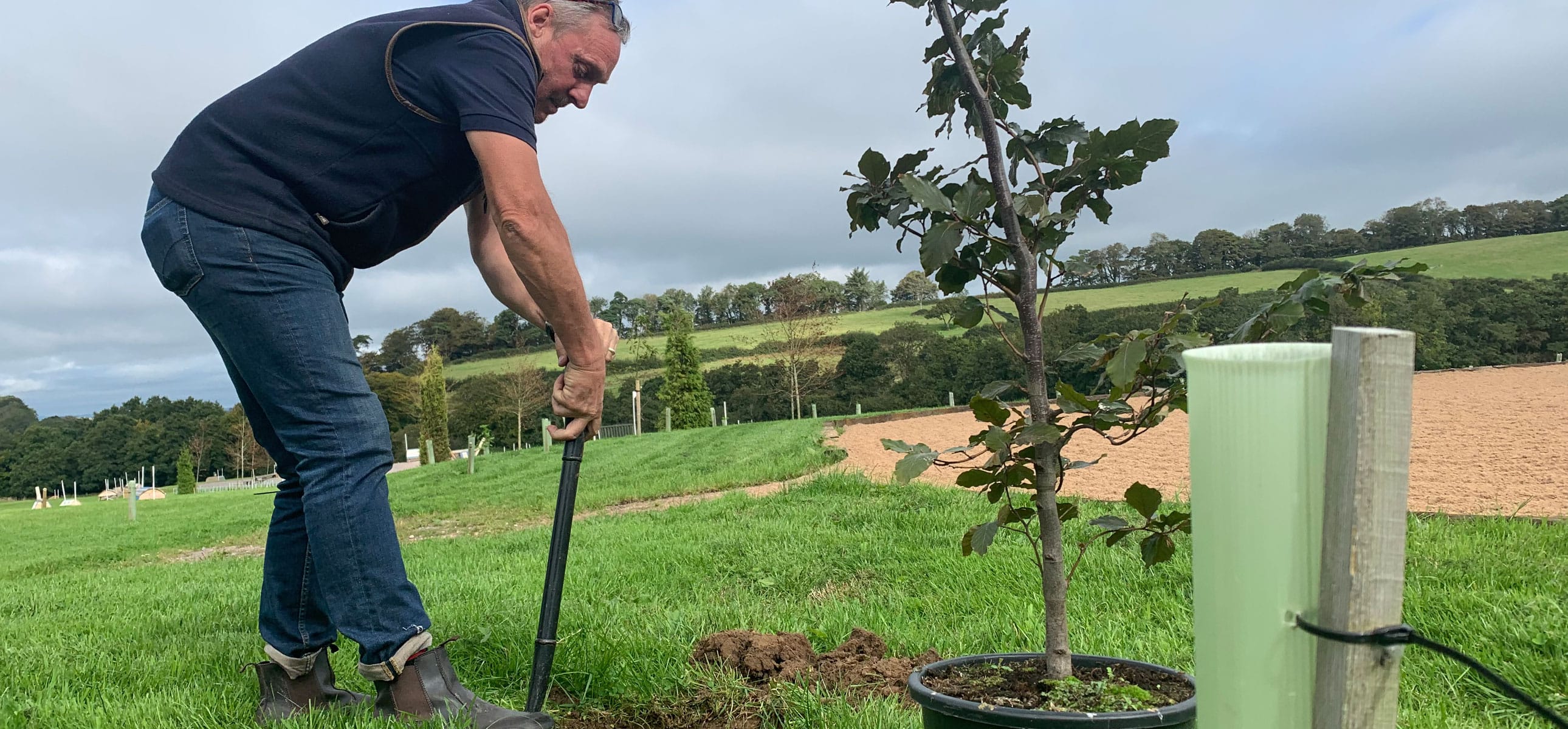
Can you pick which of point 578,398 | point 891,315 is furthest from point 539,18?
point 891,315

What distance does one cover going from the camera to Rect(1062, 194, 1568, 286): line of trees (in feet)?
140

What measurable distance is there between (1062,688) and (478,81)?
184 cm

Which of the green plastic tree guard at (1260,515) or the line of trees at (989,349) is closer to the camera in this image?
the green plastic tree guard at (1260,515)

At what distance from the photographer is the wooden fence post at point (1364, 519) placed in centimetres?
82

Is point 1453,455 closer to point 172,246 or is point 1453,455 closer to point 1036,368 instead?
point 1036,368

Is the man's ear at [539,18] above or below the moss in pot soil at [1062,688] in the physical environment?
above

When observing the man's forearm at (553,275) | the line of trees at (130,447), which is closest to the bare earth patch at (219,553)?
the man's forearm at (553,275)

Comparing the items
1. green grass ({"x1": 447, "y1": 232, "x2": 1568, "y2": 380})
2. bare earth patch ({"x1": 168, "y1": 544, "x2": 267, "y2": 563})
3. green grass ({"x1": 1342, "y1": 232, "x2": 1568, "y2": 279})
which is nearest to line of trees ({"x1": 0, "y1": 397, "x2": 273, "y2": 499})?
green grass ({"x1": 447, "y1": 232, "x2": 1568, "y2": 380})

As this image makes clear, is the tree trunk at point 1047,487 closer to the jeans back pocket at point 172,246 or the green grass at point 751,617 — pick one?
the green grass at point 751,617

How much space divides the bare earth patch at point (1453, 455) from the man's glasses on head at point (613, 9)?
99.1 inches

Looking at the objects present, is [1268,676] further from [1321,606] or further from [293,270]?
[293,270]

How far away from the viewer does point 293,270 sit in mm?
2027

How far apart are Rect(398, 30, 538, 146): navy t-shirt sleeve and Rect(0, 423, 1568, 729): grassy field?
4.81ft

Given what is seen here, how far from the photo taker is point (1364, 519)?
830 millimetres
